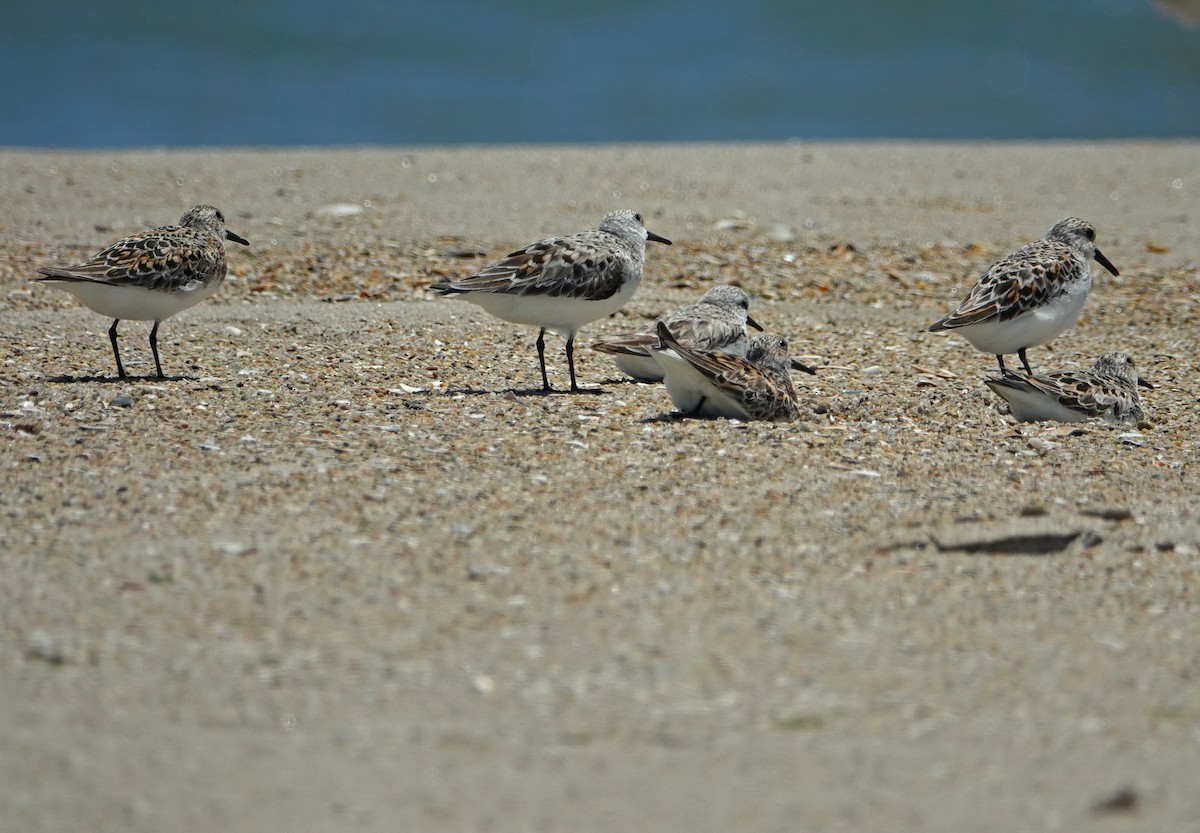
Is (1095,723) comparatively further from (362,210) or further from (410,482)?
(362,210)

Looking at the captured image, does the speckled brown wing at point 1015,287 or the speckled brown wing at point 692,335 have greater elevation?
the speckled brown wing at point 1015,287

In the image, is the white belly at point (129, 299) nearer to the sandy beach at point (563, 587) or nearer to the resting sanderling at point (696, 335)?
the sandy beach at point (563, 587)

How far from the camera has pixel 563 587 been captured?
213 inches

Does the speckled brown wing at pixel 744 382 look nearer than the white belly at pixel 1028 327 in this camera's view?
Yes

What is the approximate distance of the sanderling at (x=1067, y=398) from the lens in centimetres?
833

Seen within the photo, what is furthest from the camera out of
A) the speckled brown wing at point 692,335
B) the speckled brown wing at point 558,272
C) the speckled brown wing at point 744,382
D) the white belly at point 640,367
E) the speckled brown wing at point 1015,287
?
the white belly at point 640,367

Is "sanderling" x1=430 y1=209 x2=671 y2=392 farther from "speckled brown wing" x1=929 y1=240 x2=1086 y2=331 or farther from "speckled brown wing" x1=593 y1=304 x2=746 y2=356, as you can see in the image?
"speckled brown wing" x1=929 y1=240 x2=1086 y2=331

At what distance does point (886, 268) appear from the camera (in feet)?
43.2

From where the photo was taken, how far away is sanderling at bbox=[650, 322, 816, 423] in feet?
26.2

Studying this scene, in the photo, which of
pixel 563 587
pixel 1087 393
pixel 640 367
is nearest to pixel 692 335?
pixel 640 367

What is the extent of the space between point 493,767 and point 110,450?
380 centimetres

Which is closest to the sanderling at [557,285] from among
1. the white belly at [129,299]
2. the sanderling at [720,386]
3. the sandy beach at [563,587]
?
the sandy beach at [563,587]

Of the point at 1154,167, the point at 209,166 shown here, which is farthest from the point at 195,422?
the point at 1154,167

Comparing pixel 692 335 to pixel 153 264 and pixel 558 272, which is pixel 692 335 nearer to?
pixel 558 272
